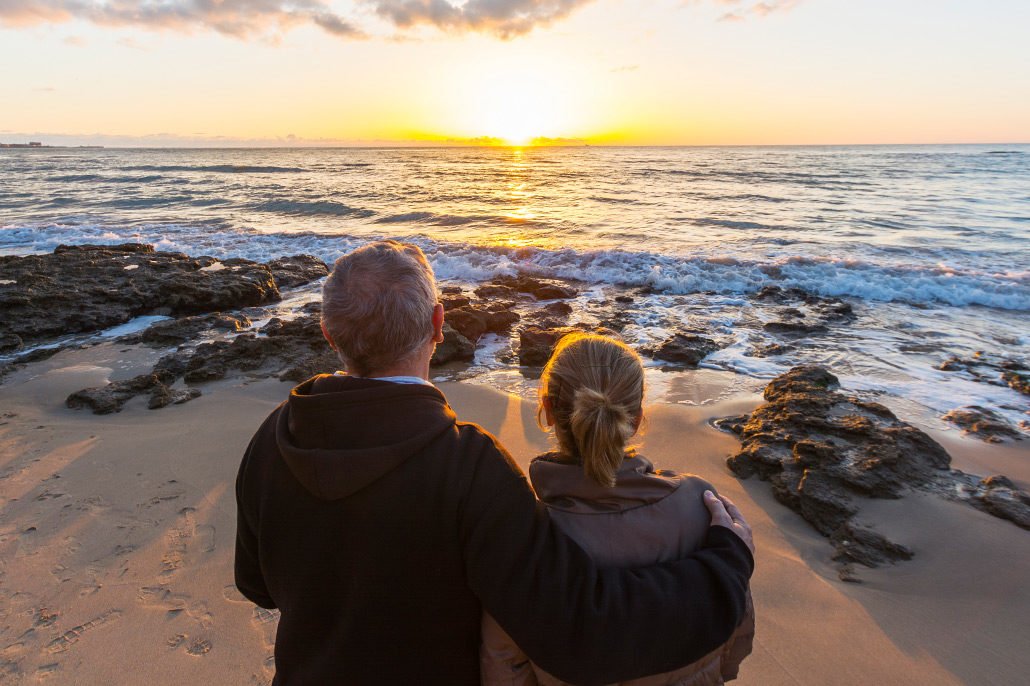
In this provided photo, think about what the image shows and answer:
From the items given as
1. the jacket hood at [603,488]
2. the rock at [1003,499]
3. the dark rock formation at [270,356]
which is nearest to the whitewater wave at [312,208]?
the dark rock formation at [270,356]

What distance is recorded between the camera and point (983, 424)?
506cm

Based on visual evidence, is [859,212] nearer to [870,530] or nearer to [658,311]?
[658,311]

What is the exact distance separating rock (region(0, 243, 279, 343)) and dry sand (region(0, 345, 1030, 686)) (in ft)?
12.1

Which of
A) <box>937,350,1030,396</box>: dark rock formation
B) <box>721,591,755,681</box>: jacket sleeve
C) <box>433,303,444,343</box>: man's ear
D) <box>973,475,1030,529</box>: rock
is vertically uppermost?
<box>433,303,444,343</box>: man's ear

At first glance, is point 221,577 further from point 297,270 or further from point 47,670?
point 297,270

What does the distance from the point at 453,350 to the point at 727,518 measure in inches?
213

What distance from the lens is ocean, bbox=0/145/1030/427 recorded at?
7195mm

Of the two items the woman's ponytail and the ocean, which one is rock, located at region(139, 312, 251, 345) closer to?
the ocean

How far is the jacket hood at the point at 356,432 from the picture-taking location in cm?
122

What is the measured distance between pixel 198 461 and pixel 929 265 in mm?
13451

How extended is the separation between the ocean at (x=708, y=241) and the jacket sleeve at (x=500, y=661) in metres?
4.52

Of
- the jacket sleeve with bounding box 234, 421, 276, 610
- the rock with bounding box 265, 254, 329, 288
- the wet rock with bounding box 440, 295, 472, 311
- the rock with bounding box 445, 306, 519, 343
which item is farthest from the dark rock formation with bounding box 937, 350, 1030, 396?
the rock with bounding box 265, 254, 329, 288

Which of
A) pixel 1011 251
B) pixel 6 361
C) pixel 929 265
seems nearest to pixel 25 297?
pixel 6 361

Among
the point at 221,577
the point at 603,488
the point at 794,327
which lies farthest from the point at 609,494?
the point at 794,327
